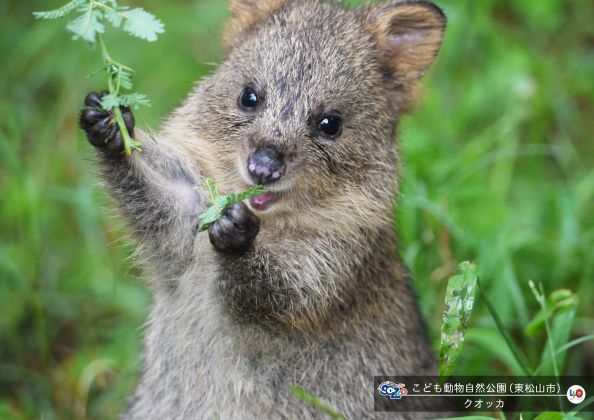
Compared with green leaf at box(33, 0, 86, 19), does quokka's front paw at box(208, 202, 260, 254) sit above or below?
below

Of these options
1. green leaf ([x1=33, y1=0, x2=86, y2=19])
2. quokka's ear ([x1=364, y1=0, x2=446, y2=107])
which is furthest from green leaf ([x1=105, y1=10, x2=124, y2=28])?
quokka's ear ([x1=364, y1=0, x2=446, y2=107])

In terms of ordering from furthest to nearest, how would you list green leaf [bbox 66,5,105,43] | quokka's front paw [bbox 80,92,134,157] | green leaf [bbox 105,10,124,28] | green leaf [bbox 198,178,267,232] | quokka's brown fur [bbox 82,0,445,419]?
quokka's brown fur [bbox 82,0,445,419] → quokka's front paw [bbox 80,92,134,157] → green leaf [bbox 198,178,267,232] → green leaf [bbox 105,10,124,28] → green leaf [bbox 66,5,105,43]

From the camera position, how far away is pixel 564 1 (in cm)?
1120

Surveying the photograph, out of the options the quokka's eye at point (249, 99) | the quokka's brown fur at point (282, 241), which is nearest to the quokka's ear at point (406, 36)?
the quokka's brown fur at point (282, 241)

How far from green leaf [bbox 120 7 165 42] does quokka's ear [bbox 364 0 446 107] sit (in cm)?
190

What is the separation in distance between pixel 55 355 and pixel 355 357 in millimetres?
3276

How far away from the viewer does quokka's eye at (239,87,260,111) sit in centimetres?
615

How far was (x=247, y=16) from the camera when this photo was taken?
694 centimetres

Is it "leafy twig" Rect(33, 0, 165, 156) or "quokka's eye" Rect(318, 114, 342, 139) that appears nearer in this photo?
"leafy twig" Rect(33, 0, 165, 156)

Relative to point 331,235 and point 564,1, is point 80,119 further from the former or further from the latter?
point 564,1

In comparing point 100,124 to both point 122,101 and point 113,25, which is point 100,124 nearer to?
point 122,101

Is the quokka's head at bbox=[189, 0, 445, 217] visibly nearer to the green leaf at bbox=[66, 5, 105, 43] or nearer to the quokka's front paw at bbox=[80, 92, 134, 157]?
the quokka's front paw at bbox=[80, 92, 134, 157]

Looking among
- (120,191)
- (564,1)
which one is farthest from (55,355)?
(564,1)

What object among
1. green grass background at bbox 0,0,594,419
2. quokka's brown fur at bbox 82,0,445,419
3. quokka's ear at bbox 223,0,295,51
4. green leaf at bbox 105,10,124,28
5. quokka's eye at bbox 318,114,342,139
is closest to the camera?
green leaf at bbox 105,10,124,28
